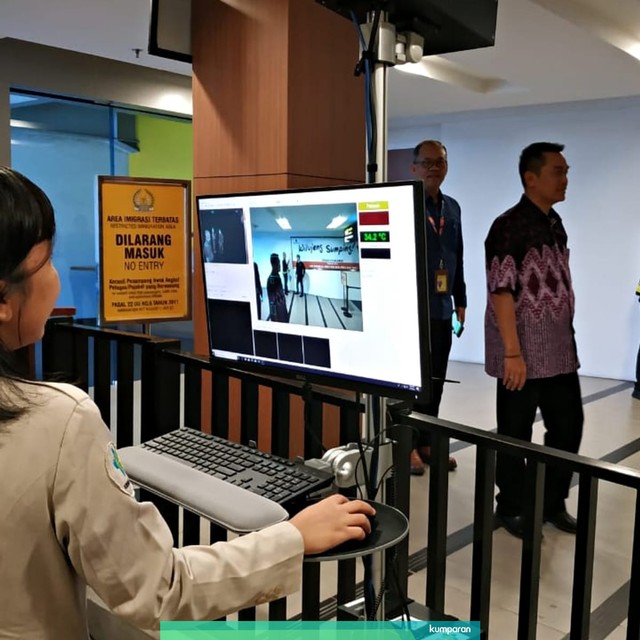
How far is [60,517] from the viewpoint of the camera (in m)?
0.88

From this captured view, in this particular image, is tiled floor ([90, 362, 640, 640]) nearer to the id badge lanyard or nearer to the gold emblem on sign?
the id badge lanyard

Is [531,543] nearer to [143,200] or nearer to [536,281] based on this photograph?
[536,281]

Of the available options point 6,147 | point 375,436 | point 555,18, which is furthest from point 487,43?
point 6,147

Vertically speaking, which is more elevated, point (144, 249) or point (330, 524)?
point (144, 249)

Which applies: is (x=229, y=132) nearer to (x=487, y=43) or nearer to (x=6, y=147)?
(x=487, y=43)

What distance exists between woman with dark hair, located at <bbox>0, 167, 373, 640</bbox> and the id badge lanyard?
2.79m

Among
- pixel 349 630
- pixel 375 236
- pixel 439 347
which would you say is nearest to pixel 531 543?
pixel 349 630

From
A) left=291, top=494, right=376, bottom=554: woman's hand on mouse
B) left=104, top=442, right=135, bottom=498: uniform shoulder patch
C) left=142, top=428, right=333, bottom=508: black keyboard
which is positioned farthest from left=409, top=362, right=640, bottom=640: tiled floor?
left=104, top=442, right=135, bottom=498: uniform shoulder patch

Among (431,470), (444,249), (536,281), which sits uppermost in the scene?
(444,249)

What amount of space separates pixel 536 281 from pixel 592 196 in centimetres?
430

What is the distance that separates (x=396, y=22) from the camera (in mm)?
1371

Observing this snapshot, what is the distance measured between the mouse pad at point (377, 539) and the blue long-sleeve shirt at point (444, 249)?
2433 mm

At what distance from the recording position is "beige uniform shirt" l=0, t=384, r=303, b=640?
0.87 meters

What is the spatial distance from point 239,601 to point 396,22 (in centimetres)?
102
